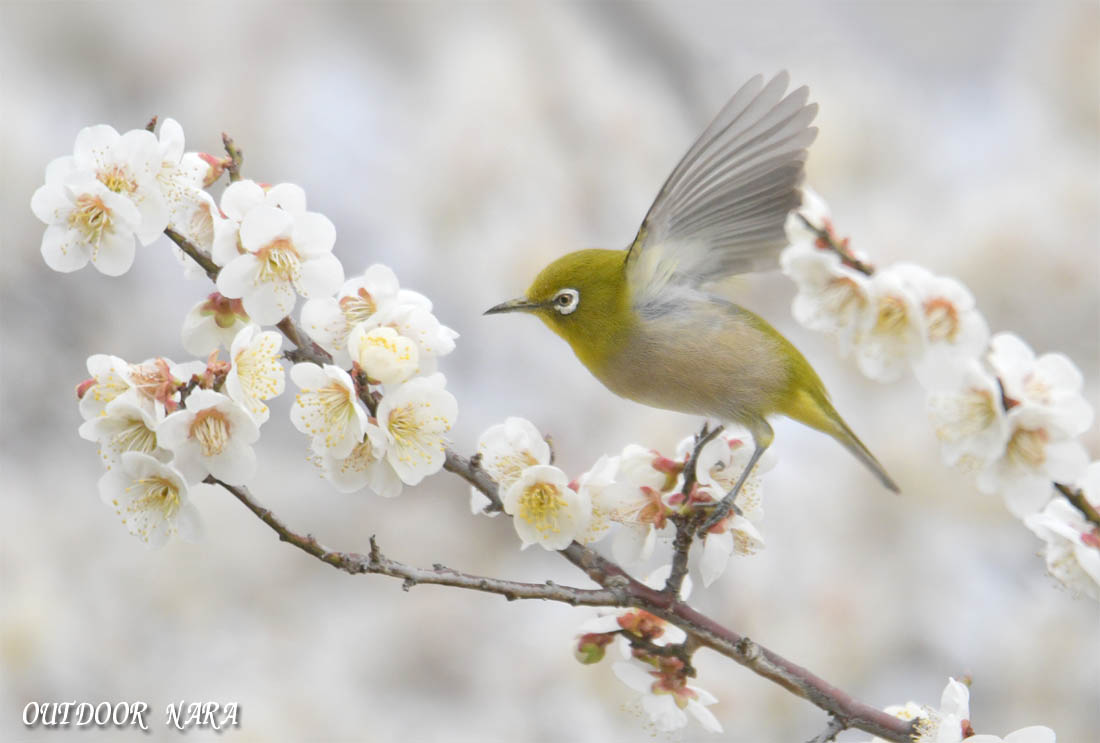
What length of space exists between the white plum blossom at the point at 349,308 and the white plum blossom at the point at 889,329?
312mm

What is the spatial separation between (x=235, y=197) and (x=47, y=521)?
4.61 ft

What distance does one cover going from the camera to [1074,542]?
0.70 meters

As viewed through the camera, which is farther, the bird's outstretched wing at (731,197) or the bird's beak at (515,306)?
the bird's beak at (515,306)

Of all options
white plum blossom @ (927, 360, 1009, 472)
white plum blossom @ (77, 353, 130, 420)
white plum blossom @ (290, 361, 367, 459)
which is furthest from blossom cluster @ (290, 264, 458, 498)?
white plum blossom @ (927, 360, 1009, 472)

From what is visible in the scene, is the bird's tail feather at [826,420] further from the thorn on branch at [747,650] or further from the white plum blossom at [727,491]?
the thorn on branch at [747,650]

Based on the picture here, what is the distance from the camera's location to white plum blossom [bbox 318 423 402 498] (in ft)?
2.19

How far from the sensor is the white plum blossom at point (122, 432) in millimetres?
618

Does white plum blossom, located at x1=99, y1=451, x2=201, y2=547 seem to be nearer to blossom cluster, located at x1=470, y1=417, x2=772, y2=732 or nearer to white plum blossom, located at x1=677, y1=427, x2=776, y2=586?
blossom cluster, located at x1=470, y1=417, x2=772, y2=732

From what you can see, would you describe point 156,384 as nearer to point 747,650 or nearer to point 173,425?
point 173,425

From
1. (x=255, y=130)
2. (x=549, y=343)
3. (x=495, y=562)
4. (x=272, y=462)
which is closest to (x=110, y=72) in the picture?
(x=255, y=130)

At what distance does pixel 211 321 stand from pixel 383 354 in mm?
134

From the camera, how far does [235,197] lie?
0.65 m

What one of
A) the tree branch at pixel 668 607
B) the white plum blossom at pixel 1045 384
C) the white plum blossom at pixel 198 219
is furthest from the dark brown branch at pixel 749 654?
the white plum blossom at pixel 198 219

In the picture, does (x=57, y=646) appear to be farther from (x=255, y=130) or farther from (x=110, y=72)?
(x=110, y=72)
